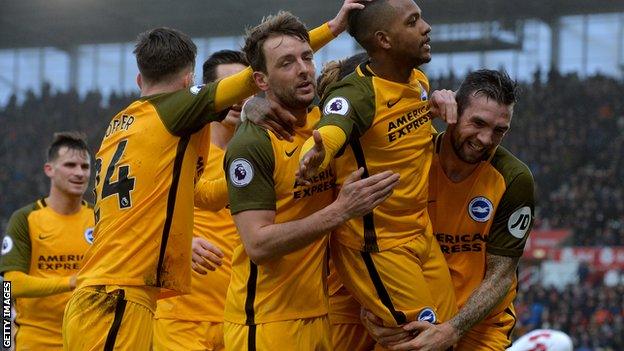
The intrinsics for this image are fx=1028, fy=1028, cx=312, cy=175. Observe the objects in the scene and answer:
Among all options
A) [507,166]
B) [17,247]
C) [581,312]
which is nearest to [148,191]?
[507,166]

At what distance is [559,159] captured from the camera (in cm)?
2939

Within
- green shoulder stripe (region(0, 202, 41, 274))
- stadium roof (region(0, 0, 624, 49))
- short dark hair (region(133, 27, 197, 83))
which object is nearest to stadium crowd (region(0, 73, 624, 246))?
stadium roof (region(0, 0, 624, 49))

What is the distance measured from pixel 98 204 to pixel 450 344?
189cm

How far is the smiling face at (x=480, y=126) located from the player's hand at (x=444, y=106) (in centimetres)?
13

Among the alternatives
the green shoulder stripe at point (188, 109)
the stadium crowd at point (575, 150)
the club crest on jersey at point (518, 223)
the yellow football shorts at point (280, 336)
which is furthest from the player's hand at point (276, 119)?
the stadium crowd at point (575, 150)

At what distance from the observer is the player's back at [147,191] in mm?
5047

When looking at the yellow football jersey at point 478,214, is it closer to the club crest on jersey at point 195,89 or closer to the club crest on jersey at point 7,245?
the club crest on jersey at point 195,89

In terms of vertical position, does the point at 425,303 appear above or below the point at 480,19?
above

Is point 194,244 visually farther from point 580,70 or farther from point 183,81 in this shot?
point 580,70

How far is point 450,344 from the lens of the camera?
5023 millimetres

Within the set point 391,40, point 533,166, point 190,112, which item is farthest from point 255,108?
point 533,166

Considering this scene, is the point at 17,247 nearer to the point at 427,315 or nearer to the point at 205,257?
the point at 205,257

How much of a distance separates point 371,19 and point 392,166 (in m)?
0.74

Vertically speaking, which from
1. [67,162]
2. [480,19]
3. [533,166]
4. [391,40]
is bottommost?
[533,166]
